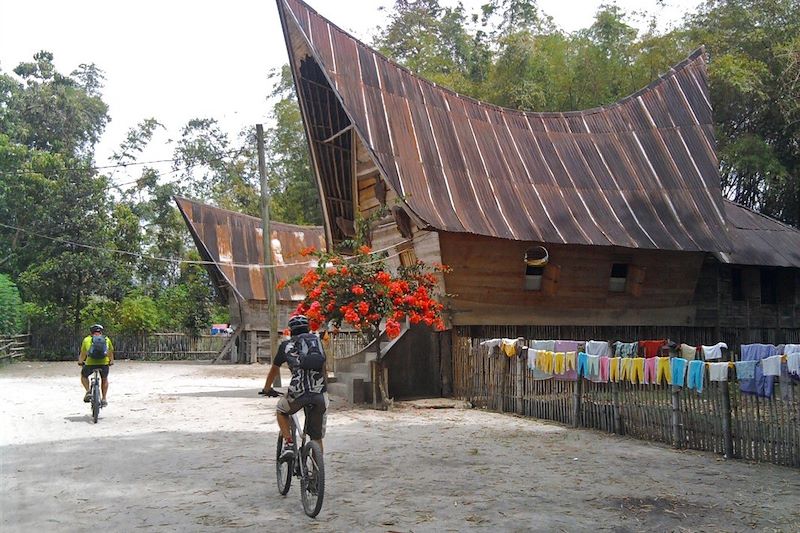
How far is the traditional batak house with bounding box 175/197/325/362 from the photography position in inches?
1337

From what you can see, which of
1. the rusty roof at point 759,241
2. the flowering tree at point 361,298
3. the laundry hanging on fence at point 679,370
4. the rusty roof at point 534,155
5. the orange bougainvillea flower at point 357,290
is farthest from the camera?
the rusty roof at point 759,241

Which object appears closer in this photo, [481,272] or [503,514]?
[503,514]

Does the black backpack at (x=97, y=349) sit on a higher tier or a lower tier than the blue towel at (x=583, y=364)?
higher

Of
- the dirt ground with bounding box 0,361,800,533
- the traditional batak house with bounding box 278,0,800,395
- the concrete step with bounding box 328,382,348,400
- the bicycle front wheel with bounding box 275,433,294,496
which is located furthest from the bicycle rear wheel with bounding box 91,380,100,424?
the bicycle front wheel with bounding box 275,433,294,496

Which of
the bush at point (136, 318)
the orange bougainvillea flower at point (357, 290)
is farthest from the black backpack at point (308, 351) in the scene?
the bush at point (136, 318)

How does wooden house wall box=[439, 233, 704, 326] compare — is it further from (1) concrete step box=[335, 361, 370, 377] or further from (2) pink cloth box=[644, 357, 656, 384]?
(2) pink cloth box=[644, 357, 656, 384]

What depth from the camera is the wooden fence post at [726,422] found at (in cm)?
930

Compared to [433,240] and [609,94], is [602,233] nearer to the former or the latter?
[433,240]

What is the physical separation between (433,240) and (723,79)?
48.1ft

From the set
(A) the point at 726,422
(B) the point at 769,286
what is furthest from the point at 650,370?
(B) the point at 769,286

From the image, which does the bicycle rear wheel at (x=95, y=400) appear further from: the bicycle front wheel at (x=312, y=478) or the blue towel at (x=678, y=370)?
the blue towel at (x=678, y=370)

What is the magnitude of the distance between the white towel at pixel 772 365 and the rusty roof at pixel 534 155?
848 cm

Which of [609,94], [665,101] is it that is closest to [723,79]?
[665,101]

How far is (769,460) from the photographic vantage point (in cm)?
891
